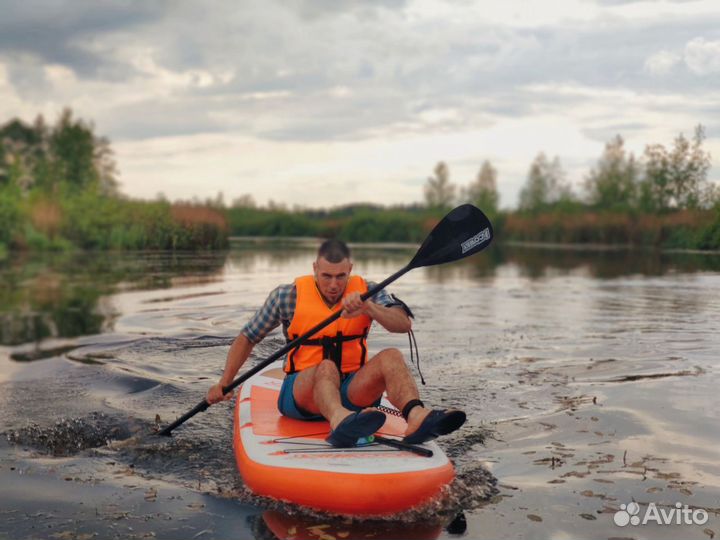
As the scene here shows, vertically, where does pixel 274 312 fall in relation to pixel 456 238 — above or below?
below

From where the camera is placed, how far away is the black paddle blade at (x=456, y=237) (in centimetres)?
444

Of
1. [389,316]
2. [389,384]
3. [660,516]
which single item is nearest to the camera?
[660,516]

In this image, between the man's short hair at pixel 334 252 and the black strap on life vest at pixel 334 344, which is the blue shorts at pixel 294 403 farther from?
the man's short hair at pixel 334 252

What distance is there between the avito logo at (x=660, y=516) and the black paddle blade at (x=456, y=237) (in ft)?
5.51

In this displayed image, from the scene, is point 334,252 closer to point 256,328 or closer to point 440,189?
point 256,328

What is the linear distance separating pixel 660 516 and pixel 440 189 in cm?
6392

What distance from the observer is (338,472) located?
340 centimetres

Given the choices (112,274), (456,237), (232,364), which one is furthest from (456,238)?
(112,274)

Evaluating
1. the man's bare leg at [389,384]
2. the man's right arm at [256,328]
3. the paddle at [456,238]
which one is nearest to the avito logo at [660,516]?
the man's bare leg at [389,384]

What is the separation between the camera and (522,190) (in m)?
59.9

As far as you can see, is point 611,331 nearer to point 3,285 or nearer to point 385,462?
point 385,462

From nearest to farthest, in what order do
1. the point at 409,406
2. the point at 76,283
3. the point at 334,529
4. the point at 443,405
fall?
the point at 334,529
the point at 409,406
the point at 443,405
the point at 76,283

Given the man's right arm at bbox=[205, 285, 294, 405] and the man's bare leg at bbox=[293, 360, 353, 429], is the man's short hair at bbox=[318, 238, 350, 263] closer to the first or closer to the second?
the man's right arm at bbox=[205, 285, 294, 405]

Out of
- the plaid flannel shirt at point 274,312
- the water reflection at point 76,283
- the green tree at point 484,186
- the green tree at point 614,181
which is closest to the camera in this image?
the plaid flannel shirt at point 274,312
